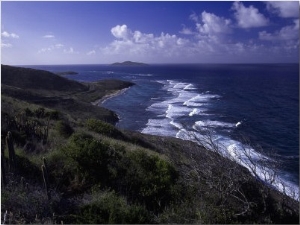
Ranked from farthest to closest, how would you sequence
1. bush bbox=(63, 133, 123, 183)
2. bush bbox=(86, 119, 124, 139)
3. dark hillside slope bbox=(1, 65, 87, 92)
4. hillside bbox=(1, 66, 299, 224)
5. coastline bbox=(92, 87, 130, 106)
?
dark hillside slope bbox=(1, 65, 87, 92), coastline bbox=(92, 87, 130, 106), bush bbox=(86, 119, 124, 139), bush bbox=(63, 133, 123, 183), hillside bbox=(1, 66, 299, 224)

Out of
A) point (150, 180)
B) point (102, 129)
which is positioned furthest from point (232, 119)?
point (150, 180)

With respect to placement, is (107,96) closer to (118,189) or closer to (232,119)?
(232,119)

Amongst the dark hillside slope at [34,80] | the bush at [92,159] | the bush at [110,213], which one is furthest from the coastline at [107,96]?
the bush at [110,213]

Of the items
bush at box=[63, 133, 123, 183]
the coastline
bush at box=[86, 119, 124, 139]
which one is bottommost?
the coastline

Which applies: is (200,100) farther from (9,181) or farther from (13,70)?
(9,181)

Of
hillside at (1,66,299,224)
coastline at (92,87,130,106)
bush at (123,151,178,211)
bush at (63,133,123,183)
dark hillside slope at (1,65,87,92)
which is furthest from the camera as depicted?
dark hillside slope at (1,65,87,92)

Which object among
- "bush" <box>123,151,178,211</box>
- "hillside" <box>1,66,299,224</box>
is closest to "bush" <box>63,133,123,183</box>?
"hillside" <box>1,66,299,224</box>

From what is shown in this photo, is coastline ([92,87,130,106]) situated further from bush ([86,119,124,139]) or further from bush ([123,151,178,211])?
bush ([123,151,178,211])

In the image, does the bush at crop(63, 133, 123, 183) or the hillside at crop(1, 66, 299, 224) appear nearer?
the hillside at crop(1, 66, 299, 224)
